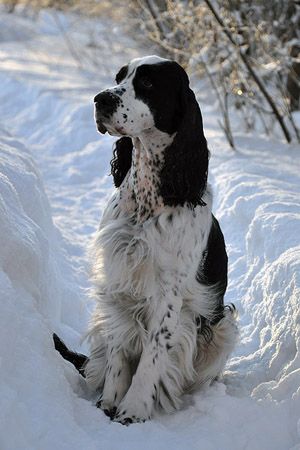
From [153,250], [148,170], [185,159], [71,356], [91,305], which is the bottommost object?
[91,305]

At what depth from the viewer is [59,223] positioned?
6.73 meters

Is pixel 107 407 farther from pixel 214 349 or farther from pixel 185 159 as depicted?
pixel 185 159

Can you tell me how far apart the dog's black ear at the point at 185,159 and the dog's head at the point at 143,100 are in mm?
39

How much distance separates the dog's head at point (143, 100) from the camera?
3.22 m

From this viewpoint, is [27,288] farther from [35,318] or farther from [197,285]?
[197,285]

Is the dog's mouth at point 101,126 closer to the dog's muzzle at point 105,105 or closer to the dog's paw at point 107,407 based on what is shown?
the dog's muzzle at point 105,105

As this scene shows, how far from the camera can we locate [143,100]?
331cm

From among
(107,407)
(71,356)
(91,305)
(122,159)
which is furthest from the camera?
(91,305)

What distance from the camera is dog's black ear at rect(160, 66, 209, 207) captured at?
338 cm

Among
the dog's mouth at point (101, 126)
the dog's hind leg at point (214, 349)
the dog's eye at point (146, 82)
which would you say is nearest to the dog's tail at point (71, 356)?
the dog's hind leg at point (214, 349)

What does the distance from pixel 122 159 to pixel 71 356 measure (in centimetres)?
113

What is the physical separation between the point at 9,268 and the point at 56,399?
0.74 meters

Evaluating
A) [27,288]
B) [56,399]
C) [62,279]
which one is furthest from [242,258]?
[56,399]

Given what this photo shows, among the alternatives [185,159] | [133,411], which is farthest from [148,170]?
[133,411]
